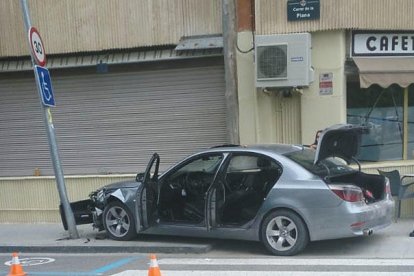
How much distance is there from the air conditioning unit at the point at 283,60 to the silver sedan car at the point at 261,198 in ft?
6.68

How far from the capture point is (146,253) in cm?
852

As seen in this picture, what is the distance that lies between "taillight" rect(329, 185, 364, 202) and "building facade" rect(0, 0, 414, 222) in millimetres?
3128

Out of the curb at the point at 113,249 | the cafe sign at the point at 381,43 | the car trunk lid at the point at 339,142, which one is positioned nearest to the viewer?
the car trunk lid at the point at 339,142

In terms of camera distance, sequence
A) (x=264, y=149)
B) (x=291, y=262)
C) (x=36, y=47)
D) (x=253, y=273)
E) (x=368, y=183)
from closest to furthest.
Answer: (x=253, y=273)
(x=291, y=262)
(x=264, y=149)
(x=368, y=183)
(x=36, y=47)

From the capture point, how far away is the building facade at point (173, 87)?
1047 centimetres

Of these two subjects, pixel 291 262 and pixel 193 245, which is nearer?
pixel 291 262

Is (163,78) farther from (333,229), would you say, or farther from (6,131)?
(333,229)

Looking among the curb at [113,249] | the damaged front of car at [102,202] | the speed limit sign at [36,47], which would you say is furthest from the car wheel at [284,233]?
the speed limit sign at [36,47]

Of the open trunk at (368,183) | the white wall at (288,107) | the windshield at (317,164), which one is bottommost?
the open trunk at (368,183)

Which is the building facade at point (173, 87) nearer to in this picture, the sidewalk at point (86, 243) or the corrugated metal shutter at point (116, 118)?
the corrugated metal shutter at point (116, 118)

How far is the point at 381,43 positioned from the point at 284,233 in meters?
4.63

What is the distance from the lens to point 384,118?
11078 mm

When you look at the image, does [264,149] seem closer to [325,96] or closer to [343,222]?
[343,222]

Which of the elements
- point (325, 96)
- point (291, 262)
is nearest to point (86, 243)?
point (291, 262)
